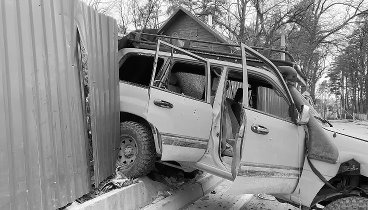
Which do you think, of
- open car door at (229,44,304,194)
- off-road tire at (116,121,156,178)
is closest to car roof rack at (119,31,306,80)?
open car door at (229,44,304,194)

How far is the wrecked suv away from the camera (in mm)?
4641

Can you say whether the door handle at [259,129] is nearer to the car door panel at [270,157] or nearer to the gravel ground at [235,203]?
the car door panel at [270,157]

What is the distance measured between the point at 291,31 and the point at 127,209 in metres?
30.8

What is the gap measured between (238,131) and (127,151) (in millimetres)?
1931

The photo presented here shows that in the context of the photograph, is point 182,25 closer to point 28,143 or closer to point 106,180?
point 106,180

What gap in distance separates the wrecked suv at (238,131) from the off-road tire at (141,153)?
0.05 ft

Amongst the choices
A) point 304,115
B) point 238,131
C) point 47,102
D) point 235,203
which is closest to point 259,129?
point 238,131

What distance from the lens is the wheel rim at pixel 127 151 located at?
5926mm

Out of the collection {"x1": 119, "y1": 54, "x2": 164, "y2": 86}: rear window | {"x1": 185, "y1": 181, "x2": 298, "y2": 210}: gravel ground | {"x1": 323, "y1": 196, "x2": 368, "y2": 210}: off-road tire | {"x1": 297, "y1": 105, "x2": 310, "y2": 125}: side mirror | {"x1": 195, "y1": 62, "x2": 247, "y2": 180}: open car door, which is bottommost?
{"x1": 185, "y1": 181, "x2": 298, "y2": 210}: gravel ground

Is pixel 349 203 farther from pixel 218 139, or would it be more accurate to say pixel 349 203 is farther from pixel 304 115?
pixel 218 139

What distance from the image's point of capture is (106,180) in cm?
548

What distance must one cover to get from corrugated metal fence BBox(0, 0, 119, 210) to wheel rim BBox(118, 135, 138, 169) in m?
0.81

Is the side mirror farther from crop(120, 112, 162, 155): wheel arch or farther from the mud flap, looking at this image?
crop(120, 112, 162, 155): wheel arch

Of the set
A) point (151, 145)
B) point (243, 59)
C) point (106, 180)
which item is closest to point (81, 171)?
point (106, 180)
